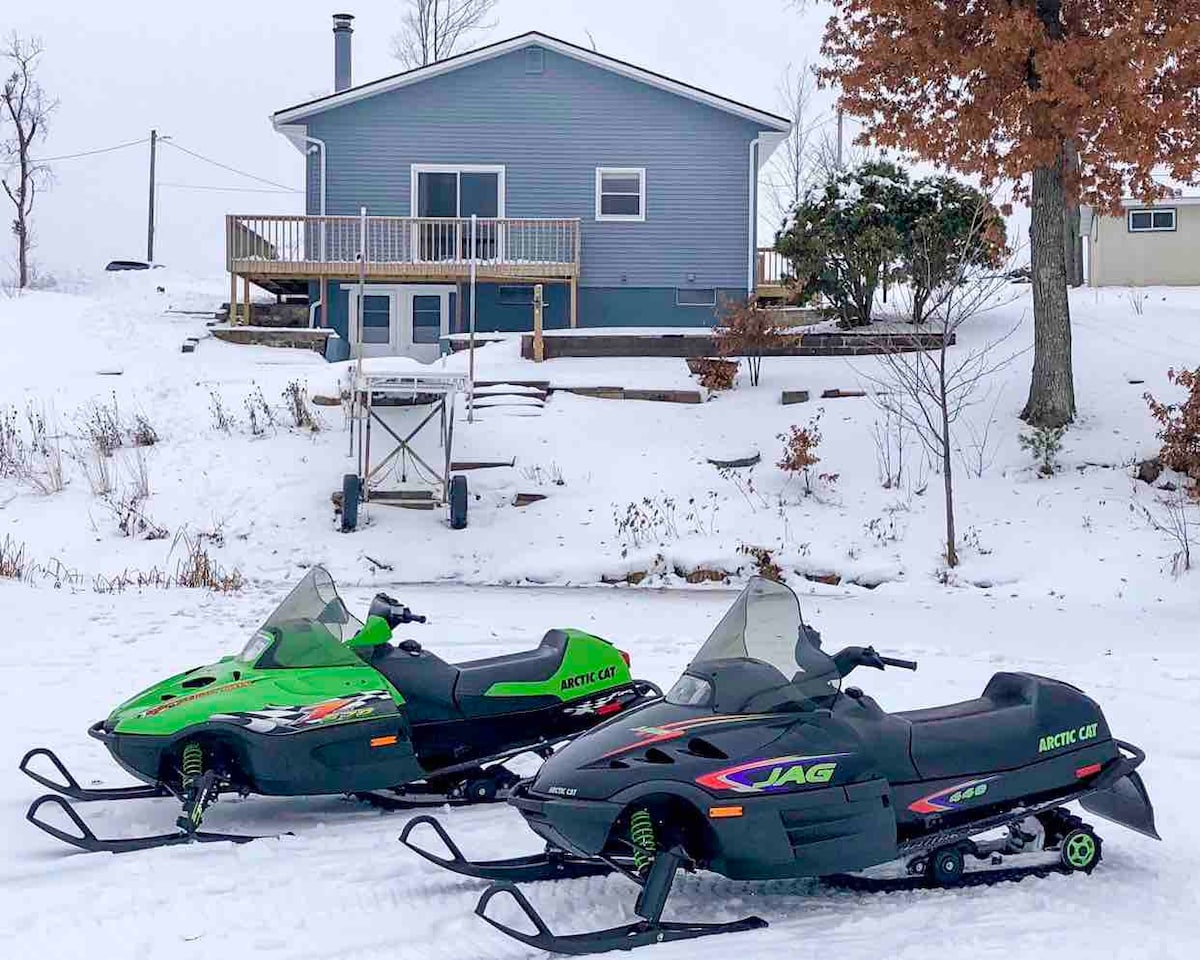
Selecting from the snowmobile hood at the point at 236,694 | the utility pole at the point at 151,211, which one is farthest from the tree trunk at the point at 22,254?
the snowmobile hood at the point at 236,694

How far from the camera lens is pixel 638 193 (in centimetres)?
2305

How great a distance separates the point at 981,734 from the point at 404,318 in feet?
63.5

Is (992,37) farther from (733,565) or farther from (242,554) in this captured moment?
(242,554)

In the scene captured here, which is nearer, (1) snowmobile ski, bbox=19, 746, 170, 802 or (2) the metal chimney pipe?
(1) snowmobile ski, bbox=19, 746, 170, 802

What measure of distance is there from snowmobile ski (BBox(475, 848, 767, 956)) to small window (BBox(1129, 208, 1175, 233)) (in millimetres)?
28247

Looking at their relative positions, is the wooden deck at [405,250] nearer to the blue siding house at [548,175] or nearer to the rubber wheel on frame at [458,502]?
the blue siding house at [548,175]

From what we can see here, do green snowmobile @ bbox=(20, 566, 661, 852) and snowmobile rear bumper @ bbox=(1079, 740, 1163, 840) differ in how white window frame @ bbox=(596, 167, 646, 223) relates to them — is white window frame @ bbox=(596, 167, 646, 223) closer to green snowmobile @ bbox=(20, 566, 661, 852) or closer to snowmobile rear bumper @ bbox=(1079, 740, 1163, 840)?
green snowmobile @ bbox=(20, 566, 661, 852)

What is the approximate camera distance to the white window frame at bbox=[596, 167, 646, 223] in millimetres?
22953

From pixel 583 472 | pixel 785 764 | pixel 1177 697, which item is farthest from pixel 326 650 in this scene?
pixel 583 472

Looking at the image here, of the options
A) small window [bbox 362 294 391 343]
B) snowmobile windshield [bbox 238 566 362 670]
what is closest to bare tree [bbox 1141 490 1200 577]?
snowmobile windshield [bbox 238 566 362 670]

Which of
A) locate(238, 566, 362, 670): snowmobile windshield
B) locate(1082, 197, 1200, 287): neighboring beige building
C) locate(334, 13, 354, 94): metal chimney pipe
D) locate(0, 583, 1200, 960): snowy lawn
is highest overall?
locate(334, 13, 354, 94): metal chimney pipe

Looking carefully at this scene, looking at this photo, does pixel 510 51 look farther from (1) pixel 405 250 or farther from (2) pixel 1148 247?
(2) pixel 1148 247

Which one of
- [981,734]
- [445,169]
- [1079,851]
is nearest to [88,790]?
[981,734]

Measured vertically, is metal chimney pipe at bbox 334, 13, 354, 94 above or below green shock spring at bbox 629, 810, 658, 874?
above
